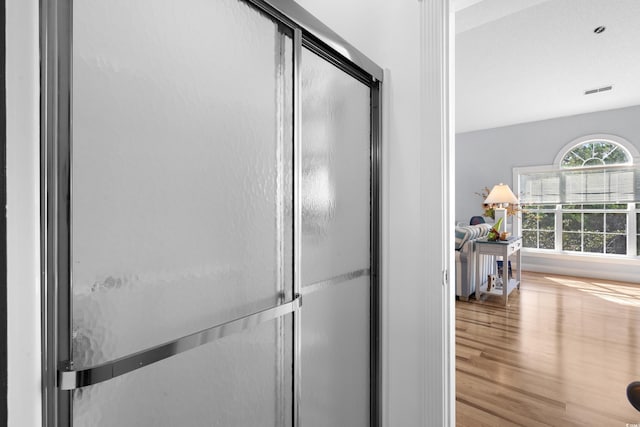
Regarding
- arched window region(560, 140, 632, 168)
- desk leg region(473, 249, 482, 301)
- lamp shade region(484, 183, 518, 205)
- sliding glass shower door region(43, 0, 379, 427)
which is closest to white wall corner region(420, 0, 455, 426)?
sliding glass shower door region(43, 0, 379, 427)

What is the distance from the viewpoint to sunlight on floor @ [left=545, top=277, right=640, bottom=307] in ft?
13.6

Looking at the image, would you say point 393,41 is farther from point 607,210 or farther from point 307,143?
point 607,210

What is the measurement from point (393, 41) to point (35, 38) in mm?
1392

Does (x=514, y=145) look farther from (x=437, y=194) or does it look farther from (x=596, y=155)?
(x=437, y=194)

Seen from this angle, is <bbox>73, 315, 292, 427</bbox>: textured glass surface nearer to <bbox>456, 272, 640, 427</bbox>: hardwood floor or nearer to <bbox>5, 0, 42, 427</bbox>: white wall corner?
<bbox>5, 0, 42, 427</bbox>: white wall corner

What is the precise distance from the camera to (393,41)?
4.99 ft

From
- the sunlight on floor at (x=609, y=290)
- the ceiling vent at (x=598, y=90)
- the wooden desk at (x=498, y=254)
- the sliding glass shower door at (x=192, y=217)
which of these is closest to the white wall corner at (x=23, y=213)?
the sliding glass shower door at (x=192, y=217)

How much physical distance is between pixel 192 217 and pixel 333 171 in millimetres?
674

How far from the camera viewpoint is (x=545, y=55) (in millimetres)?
3275

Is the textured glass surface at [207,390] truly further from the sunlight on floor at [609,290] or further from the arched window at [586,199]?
the arched window at [586,199]

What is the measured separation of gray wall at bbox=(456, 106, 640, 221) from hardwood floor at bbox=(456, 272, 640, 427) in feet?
8.99

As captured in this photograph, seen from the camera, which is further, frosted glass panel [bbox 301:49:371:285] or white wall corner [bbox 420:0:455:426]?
white wall corner [bbox 420:0:455:426]

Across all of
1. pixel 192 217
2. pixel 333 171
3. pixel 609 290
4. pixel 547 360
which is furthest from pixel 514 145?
pixel 192 217

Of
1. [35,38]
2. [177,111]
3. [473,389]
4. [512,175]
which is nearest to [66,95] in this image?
[35,38]
